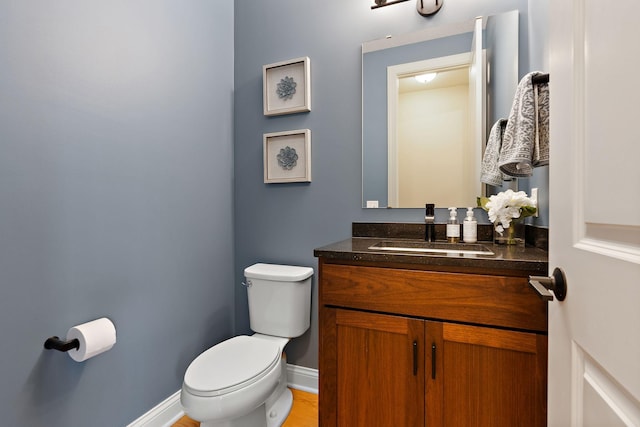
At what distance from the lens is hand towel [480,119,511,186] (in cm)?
131

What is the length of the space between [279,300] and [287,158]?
33.0 inches

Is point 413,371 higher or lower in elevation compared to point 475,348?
lower

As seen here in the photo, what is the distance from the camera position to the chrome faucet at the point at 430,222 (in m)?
1.45

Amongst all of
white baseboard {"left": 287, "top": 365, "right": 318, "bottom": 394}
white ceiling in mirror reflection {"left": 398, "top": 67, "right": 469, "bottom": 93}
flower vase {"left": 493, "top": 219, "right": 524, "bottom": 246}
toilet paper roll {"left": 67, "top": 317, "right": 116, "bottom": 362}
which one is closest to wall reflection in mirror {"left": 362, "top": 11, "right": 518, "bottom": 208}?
white ceiling in mirror reflection {"left": 398, "top": 67, "right": 469, "bottom": 93}

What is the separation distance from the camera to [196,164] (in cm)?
171

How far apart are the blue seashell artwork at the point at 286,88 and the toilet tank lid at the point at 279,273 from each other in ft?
3.38

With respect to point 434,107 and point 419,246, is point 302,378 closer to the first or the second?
point 419,246

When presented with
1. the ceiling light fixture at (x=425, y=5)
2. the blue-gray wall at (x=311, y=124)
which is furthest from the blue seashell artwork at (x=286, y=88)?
the ceiling light fixture at (x=425, y=5)

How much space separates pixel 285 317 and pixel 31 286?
3.46ft

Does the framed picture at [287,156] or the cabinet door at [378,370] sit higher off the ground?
the framed picture at [287,156]

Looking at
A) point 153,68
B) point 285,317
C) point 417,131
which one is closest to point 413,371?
point 285,317

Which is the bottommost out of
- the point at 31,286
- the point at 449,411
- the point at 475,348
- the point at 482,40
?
the point at 449,411

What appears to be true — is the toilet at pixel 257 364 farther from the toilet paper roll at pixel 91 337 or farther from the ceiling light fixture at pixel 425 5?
the ceiling light fixture at pixel 425 5

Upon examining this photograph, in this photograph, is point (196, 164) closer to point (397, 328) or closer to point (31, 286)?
point (31, 286)
